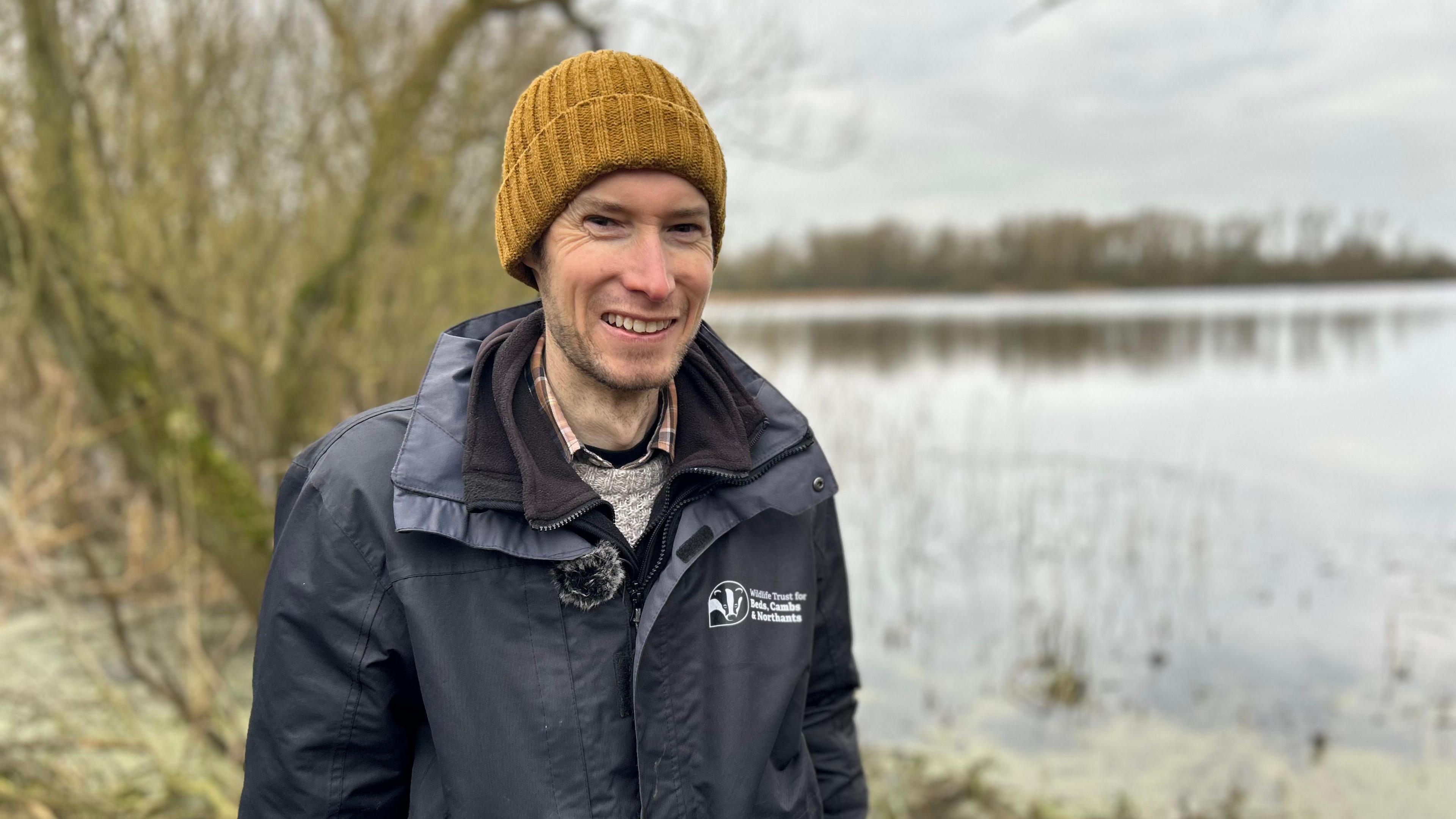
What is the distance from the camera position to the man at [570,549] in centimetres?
133

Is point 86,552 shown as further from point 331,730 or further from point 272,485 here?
point 331,730

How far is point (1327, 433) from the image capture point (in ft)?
36.7

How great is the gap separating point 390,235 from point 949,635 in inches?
166

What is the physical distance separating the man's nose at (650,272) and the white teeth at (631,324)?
0.04 m

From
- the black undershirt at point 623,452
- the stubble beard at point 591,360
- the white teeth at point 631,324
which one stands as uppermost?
the white teeth at point 631,324

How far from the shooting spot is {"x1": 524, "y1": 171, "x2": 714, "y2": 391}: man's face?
146cm

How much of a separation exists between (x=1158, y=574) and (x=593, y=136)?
6.78 meters

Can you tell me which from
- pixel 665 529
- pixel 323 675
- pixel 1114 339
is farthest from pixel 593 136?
pixel 1114 339

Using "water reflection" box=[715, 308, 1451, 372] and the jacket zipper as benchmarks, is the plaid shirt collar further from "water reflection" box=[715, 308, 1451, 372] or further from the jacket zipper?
"water reflection" box=[715, 308, 1451, 372]

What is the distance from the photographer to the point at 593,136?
4.75ft

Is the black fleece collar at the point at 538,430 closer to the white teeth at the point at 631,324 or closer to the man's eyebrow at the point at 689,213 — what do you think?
the white teeth at the point at 631,324

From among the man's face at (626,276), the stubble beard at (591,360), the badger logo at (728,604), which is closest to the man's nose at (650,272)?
the man's face at (626,276)

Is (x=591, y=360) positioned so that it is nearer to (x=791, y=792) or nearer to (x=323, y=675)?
(x=323, y=675)

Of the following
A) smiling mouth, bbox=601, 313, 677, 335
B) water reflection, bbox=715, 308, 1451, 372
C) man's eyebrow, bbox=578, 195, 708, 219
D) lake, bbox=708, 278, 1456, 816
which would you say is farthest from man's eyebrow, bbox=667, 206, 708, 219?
water reflection, bbox=715, 308, 1451, 372
